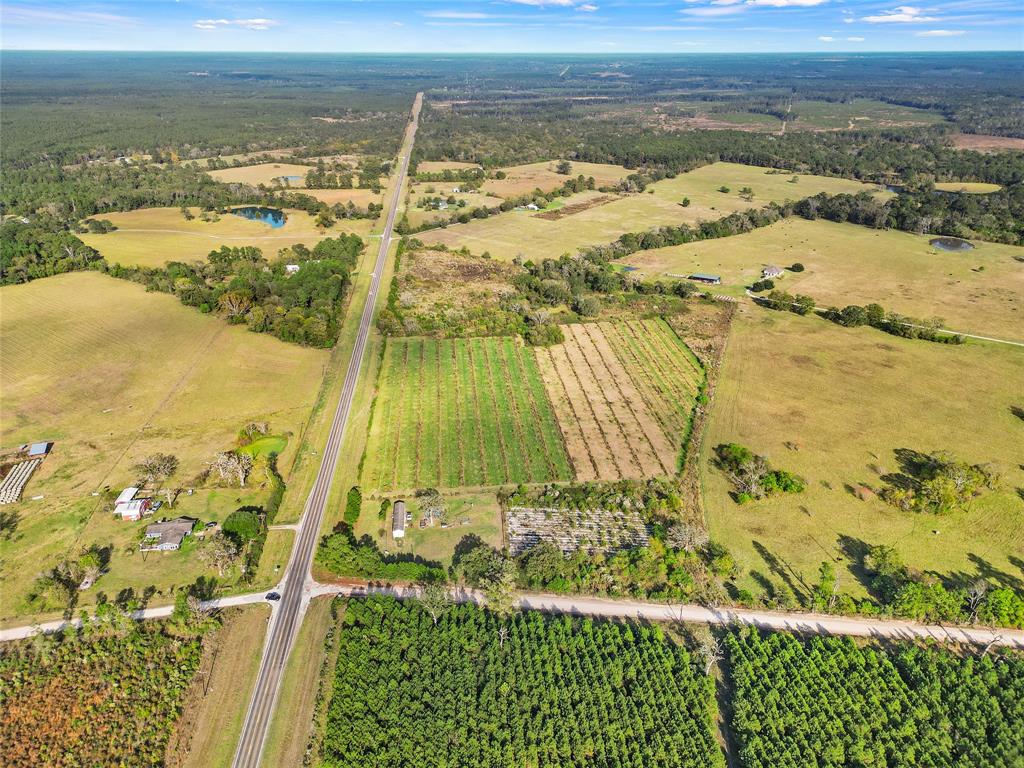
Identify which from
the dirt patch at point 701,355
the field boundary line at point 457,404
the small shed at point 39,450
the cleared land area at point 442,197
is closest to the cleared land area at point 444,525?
the field boundary line at point 457,404

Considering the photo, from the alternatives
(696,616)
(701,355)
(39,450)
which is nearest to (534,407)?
(701,355)

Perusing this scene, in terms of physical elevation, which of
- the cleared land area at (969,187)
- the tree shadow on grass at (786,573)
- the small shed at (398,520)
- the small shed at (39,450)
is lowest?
the tree shadow on grass at (786,573)

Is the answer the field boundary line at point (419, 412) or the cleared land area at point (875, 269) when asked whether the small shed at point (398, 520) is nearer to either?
the field boundary line at point (419, 412)

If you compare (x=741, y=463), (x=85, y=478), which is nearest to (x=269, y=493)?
(x=85, y=478)

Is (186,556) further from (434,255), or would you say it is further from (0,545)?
(434,255)

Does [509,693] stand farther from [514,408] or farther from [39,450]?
[39,450]
